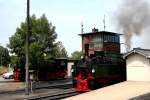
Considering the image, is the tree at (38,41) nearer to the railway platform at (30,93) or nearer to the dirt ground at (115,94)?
the railway platform at (30,93)

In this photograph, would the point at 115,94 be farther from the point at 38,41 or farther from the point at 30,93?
the point at 38,41

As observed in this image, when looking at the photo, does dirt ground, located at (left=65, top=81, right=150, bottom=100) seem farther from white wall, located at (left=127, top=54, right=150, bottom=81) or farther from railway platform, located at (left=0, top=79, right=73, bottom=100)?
white wall, located at (left=127, top=54, right=150, bottom=81)

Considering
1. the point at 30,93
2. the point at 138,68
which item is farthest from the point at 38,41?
the point at 138,68

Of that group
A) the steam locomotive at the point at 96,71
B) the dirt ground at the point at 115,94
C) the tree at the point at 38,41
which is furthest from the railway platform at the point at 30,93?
the tree at the point at 38,41

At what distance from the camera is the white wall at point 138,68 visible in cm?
2684

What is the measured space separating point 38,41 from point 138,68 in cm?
1418

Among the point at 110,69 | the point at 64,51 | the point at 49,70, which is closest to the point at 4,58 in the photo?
the point at 64,51

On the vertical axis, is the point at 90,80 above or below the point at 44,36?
below

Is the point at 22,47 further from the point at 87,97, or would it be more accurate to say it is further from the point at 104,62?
the point at 87,97

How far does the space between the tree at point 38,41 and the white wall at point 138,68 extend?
12208mm

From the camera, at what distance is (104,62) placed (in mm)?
26906

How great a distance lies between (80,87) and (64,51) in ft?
282

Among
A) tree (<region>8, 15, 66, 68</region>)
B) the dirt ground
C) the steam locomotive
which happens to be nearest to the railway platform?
the steam locomotive

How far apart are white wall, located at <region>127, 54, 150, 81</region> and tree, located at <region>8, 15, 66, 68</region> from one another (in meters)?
12.2
